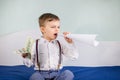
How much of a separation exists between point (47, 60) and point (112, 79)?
474mm

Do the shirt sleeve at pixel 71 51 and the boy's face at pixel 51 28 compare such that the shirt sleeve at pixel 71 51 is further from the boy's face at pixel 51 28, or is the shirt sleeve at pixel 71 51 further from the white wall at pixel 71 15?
the white wall at pixel 71 15

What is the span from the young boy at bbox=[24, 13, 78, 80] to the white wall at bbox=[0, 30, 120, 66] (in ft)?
1.47

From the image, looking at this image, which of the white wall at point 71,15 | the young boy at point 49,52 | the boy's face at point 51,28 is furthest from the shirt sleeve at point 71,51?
the white wall at point 71,15

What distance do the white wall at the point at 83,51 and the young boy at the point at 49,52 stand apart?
1.47ft

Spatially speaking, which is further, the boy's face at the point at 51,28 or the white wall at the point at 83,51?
the white wall at the point at 83,51

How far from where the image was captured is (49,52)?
1.58 metres

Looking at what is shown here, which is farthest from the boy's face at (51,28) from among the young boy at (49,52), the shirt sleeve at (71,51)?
the shirt sleeve at (71,51)

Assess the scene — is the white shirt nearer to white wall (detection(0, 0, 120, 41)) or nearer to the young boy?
the young boy

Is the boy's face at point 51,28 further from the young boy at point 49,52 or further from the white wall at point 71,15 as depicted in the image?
the white wall at point 71,15

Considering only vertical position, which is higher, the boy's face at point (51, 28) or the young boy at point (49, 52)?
the boy's face at point (51, 28)

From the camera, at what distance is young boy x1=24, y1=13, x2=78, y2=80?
1560 mm

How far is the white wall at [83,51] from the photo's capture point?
6.66ft

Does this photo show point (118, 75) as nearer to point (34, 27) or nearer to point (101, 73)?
point (101, 73)

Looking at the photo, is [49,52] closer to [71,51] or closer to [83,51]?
[71,51]
